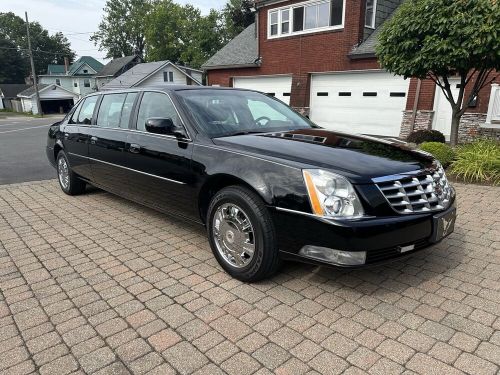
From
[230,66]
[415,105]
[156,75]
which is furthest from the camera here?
[156,75]

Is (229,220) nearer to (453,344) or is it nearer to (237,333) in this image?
(237,333)

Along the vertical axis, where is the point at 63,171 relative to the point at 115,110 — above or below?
below

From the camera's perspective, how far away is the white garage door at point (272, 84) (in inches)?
693

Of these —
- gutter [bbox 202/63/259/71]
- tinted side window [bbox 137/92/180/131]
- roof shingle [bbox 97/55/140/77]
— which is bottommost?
tinted side window [bbox 137/92/180/131]

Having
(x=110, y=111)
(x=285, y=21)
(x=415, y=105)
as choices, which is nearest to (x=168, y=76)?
(x=285, y=21)

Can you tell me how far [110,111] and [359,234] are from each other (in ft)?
12.1

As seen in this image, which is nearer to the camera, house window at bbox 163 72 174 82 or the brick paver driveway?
the brick paver driveway

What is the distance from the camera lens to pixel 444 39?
297 inches

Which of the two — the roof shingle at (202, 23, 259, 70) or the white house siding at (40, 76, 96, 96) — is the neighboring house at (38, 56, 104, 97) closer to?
the white house siding at (40, 76, 96, 96)

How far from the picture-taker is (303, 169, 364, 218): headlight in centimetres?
262

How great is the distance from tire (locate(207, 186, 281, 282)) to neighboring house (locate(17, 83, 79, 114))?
5843 cm

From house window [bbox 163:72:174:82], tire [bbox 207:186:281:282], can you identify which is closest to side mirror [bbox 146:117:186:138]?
tire [bbox 207:186:281:282]

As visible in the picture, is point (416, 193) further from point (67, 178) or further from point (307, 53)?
point (307, 53)

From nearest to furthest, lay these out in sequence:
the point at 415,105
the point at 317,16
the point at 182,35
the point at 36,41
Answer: the point at 415,105 → the point at 317,16 → the point at 182,35 → the point at 36,41
